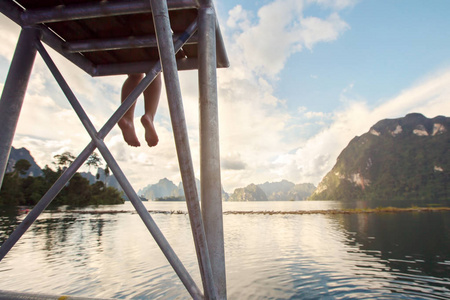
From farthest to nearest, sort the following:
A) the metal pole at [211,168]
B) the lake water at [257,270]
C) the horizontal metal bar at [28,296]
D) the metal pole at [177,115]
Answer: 1. the lake water at [257,270]
2. the metal pole at [211,168]
3. the horizontal metal bar at [28,296]
4. the metal pole at [177,115]

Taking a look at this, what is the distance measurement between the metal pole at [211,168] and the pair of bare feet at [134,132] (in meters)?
1.28

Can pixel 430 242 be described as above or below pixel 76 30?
below

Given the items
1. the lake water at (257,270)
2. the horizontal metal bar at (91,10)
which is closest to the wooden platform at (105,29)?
the horizontal metal bar at (91,10)

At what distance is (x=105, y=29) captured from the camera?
10.1 feet

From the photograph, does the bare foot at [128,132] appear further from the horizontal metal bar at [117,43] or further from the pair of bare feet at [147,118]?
the horizontal metal bar at [117,43]

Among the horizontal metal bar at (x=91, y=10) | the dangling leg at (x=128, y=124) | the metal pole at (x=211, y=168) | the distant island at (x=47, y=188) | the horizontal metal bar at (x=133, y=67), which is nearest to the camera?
the metal pole at (x=211, y=168)

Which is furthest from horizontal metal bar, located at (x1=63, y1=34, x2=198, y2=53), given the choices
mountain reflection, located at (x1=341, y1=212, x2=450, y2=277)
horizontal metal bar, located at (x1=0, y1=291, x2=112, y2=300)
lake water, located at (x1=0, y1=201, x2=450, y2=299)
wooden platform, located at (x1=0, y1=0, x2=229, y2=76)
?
mountain reflection, located at (x1=341, y1=212, x2=450, y2=277)

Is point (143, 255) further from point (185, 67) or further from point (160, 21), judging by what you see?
point (160, 21)

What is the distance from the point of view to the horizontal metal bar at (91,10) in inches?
94.5

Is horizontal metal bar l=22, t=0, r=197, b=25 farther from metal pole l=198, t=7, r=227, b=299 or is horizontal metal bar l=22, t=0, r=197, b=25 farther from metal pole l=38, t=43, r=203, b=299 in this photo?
metal pole l=198, t=7, r=227, b=299

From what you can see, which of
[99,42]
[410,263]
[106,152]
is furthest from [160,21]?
[410,263]

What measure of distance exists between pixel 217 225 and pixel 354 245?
2211cm

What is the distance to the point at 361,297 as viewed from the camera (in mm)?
9047

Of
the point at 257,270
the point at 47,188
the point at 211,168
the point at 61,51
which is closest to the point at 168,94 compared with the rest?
the point at 211,168
